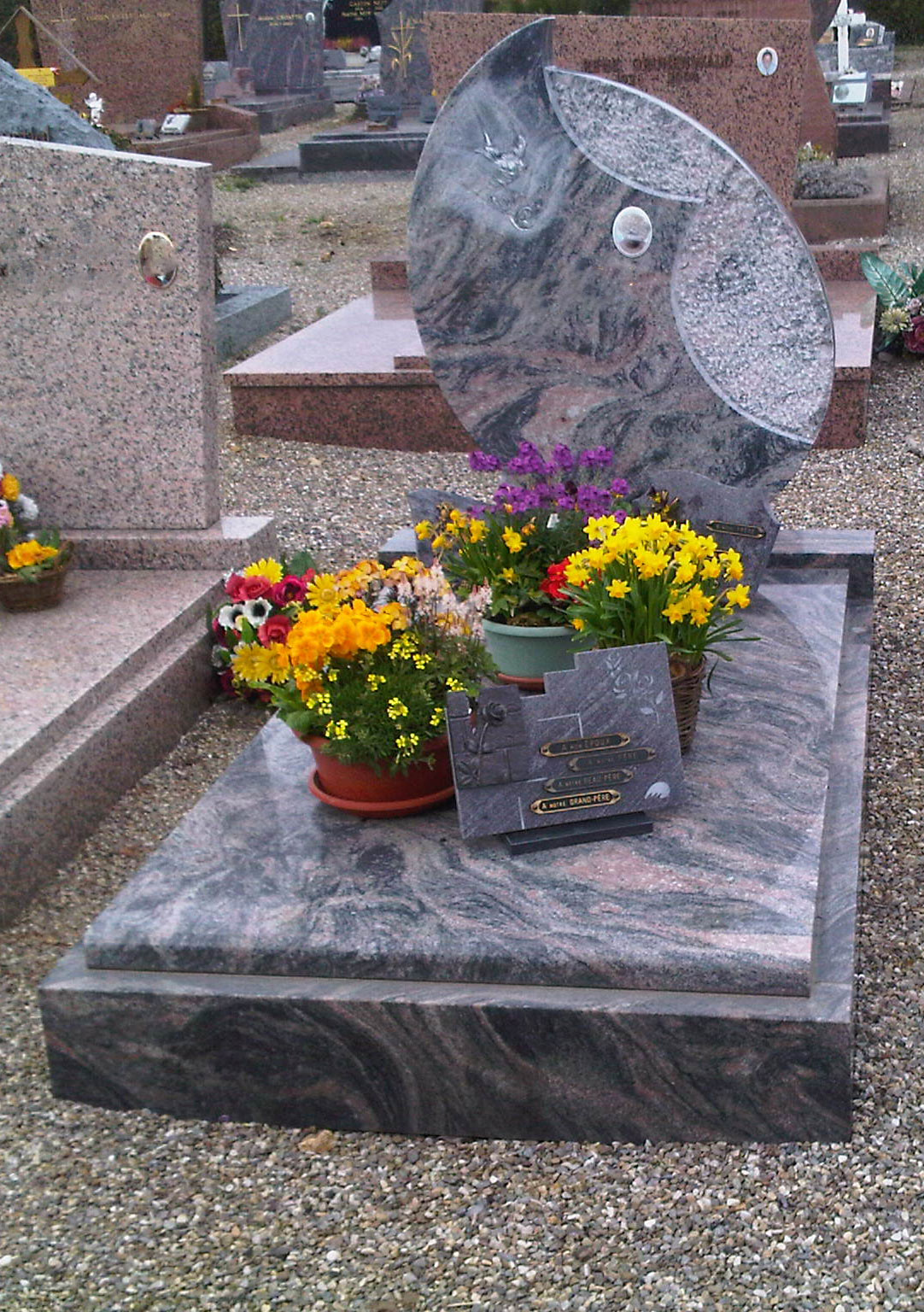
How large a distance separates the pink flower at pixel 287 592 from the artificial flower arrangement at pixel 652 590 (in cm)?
114

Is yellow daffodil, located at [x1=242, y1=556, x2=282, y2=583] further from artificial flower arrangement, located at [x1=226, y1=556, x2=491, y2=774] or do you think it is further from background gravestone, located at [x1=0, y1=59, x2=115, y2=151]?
background gravestone, located at [x1=0, y1=59, x2=115, y2=151]

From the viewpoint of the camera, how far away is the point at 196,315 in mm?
4270

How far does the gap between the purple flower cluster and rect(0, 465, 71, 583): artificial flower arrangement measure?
1242 millimetres

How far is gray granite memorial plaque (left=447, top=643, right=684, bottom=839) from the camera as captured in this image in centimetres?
271

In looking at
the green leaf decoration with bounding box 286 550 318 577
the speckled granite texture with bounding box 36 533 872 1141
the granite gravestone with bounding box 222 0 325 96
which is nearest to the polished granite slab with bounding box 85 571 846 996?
the speckled granite texture with bounding box 36 533 872 1141

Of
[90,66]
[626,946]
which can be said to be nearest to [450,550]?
[626,946]

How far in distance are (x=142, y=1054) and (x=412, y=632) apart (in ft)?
3.09

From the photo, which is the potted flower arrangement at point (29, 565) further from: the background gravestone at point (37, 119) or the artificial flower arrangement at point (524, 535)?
the background gravestone at point (37, 119)

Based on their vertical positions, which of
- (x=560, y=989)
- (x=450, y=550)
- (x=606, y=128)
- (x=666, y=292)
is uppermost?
(x=606, y=128)

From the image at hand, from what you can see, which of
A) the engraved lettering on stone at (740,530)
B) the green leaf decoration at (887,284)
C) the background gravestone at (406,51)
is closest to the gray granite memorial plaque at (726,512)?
the engraved lettering on stone at (740,530)

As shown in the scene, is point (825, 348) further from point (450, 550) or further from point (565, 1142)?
point (565, 1142)

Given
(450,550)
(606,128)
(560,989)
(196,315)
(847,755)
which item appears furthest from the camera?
(196,315)

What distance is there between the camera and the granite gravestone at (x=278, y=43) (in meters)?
18.4

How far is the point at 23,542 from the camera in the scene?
4324mm
